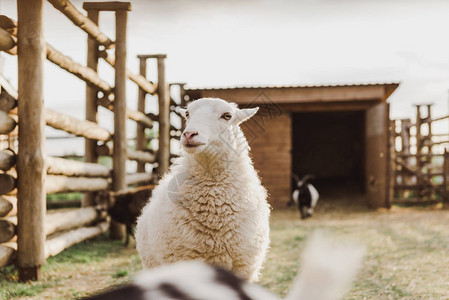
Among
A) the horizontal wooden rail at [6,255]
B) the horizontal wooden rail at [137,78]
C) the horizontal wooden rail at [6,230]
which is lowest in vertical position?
the horizontal wooden rail at [6,255]

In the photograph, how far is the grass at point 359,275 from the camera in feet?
13.5

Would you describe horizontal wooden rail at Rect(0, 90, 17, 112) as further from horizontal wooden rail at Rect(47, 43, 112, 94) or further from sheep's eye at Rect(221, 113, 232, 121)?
sheep's eye at Rect(221, 113, 232, 121)

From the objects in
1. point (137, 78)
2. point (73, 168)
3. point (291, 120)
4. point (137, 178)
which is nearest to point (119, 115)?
point (137, 78)

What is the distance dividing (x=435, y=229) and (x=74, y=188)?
21.0 ft

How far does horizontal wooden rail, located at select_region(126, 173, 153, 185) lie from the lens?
846 centimetres

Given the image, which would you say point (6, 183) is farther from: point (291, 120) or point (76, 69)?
point (291, 120)

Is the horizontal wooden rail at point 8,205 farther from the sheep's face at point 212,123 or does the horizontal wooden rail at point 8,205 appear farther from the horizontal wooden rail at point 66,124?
the sheep's face at point 212,123

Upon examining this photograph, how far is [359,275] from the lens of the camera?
4.72 m

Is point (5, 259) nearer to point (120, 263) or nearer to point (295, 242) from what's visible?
point (120, 263)

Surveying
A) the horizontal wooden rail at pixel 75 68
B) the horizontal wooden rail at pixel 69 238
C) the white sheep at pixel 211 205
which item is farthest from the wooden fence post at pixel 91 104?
the white sheep at pixel 211 205

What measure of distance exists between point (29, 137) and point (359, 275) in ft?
12.1

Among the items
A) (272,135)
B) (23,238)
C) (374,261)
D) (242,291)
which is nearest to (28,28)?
(23,238)

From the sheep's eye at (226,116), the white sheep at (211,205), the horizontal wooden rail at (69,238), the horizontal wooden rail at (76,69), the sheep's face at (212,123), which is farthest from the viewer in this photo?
the horizontal wooden rail at (76,69)

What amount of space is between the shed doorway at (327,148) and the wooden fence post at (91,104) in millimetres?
12744
